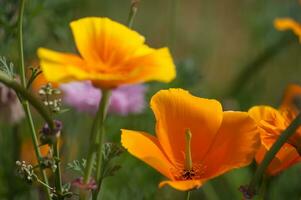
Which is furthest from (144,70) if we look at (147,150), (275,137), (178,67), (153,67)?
(178,67)

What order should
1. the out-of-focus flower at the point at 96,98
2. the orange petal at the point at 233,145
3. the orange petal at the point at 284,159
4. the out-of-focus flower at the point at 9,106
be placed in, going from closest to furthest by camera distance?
1. the orange petal at the point at 233,145
2. the orange petal at the point at 284,159
3. the out-of-focus flower at the point at 9,106
4. the out-of-focus flower at the point at 96,98

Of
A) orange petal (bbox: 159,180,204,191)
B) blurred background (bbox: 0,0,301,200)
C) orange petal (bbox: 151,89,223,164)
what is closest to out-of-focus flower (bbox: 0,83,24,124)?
blurred background (bbox: 0,0,301,200)

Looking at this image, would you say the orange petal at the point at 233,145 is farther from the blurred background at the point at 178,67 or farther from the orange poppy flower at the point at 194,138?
the blurred background at the point at 178,67

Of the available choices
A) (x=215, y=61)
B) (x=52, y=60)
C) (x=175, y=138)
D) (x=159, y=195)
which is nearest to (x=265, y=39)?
(x=215, y=61)

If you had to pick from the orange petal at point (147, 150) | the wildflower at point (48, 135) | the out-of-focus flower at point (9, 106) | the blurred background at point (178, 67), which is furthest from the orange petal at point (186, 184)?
the out-of-focus flower at point (9, 106)

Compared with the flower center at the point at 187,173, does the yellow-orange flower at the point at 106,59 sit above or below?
above

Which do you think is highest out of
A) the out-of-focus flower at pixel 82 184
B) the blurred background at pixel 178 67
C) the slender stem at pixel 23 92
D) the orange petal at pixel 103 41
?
the orange petal at pixel 103 41

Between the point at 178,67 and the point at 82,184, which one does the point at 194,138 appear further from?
the point at 178,67
